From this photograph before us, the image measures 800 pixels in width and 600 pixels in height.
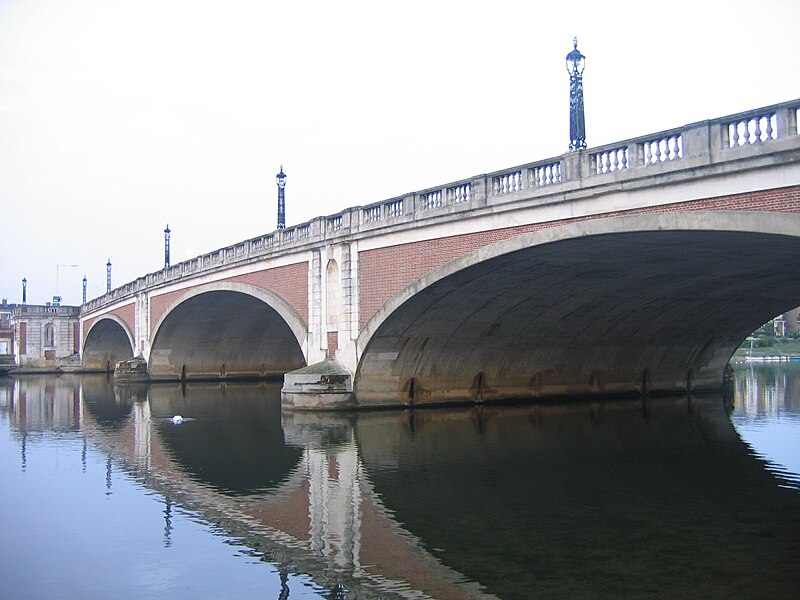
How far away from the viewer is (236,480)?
16562 mm

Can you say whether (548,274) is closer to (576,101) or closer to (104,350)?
(576,101)

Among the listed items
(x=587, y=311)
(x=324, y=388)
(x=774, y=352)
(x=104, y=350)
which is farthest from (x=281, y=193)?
(x=774, y=352)

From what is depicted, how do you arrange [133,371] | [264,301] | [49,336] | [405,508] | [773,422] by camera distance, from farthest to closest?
[49,336], [133,371], [264,301], [773,422], [405,508]

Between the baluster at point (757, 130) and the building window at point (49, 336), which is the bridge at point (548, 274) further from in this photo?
the building window at point (49, 336)

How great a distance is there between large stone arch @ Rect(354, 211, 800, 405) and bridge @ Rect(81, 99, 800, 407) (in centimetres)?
6

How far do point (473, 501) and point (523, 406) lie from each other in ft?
52.3

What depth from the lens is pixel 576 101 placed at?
17578mm

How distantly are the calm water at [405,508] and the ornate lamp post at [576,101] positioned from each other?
697 cm

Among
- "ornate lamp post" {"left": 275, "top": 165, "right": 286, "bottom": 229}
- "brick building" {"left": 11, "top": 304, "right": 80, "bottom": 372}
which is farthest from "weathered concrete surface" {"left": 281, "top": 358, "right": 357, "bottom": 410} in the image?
"brick building" {"left": 11, "top": 304, "right": 80, "bottom": 372}

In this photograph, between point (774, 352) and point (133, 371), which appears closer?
point (133, 371)

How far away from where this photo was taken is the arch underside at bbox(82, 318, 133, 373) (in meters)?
70.5

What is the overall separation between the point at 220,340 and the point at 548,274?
30.9 meters

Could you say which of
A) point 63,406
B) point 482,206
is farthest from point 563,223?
point 63,406

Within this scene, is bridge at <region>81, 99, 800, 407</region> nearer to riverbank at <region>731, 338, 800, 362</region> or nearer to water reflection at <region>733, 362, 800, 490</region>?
water reflection at <region>733, 362, 800, 490</region>
